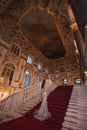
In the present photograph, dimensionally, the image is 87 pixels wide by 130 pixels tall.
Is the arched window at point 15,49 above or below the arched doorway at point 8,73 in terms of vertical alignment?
above

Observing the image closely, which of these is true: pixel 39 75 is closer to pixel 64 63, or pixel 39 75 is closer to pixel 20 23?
pixel 64 63

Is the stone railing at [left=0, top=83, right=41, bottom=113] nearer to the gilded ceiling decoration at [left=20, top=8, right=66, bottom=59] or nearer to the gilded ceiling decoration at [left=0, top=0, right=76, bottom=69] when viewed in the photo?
the gilded ceiling decoration at [left=0, top=0, right=76, bottom=69]

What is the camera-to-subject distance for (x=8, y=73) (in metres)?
11.3

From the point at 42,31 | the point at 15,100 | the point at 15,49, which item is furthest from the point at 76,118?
the point at 15,49

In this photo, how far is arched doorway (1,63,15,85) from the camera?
1079 cm

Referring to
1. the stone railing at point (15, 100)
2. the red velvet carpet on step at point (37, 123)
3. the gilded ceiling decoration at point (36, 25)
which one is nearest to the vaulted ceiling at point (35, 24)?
the gilded ceiling decoration at point (36, 25)

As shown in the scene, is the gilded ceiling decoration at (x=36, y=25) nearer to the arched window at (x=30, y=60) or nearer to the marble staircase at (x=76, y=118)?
the arched window at (x=30, y=60)

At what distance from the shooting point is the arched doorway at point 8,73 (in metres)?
10.8

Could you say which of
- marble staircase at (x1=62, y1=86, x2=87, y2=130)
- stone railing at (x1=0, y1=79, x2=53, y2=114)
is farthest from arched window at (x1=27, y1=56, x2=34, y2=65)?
marble staircase at (x1=62, y1=86, x2=87, y2=130)

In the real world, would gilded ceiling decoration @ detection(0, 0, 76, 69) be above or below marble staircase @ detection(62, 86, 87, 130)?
above

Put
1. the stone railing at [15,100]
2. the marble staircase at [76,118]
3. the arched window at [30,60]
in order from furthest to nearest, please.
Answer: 1. the arched window at [30,60]
2. the stone railing at [15,100]
3. the marble staircase at [76,118]

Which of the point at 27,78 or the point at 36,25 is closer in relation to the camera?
the point at 36,25

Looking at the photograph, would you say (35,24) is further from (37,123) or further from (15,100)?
(37,123)

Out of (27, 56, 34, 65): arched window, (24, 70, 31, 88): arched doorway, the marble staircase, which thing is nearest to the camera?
the marble staircase
